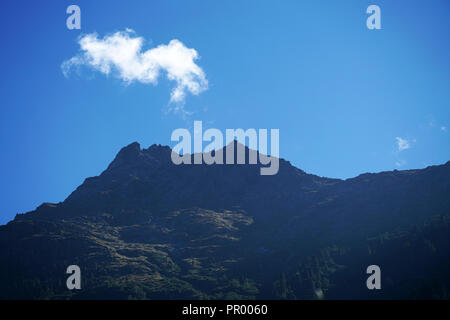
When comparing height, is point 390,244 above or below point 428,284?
above

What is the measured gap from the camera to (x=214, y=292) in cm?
18488

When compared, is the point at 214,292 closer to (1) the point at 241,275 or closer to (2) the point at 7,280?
(1) the point at 241,275

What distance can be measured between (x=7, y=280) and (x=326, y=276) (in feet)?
515

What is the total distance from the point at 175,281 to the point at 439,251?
4938 inches

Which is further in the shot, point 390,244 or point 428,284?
point 390,244

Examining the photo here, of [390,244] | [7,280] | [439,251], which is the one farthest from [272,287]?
[7,280]

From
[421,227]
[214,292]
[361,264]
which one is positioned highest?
[421,227]

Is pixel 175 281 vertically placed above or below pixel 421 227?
below
